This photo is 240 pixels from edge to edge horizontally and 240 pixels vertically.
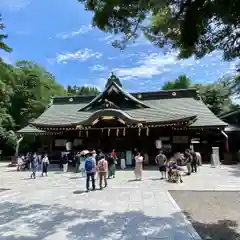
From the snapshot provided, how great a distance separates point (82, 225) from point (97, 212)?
148 centimetres

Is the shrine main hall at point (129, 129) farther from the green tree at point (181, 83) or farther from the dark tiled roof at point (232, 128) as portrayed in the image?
the green tree at point (181, 83)

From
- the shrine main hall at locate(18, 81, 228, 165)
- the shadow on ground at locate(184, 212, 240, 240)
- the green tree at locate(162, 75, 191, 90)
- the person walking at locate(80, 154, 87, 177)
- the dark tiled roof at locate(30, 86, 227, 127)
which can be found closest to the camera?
the shadow on ground at locate(184, 212, 240, 240)

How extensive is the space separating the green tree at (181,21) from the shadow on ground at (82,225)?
4404 millimetres

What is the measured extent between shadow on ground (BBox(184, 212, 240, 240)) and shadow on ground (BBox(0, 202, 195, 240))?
1.43 ft

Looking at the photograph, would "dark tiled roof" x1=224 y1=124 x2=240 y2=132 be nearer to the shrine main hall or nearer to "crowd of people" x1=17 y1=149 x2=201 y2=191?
the shrine main hall

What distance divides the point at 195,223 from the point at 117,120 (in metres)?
17.2

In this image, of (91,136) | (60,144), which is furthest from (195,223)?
(60,144)

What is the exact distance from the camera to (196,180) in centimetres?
1614

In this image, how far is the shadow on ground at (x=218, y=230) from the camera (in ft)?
22.8

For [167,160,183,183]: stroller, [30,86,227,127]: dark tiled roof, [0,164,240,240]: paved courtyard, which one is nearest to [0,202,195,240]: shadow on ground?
[0,164,240,240]: paved courtyard

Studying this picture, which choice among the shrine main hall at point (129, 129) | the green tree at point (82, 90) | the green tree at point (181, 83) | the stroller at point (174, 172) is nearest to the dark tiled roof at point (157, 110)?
the shrine main hall at point (129, 129)

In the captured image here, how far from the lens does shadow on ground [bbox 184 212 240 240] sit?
22.8 ft

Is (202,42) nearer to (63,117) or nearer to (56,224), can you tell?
(56,224)

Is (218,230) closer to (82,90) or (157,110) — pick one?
(157,110)
